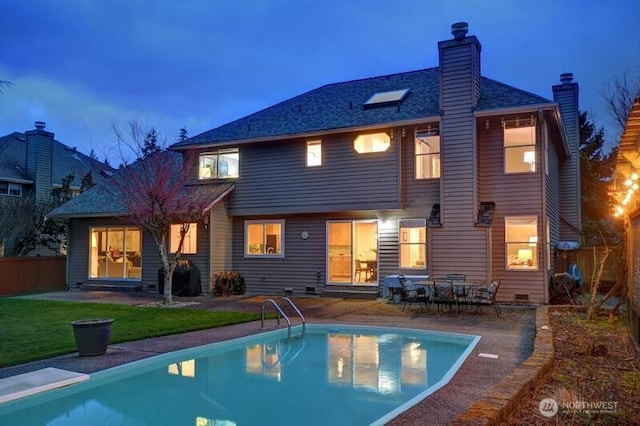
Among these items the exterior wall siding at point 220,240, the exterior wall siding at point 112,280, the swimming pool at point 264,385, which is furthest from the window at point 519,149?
the exterior wall siding at point 112,280

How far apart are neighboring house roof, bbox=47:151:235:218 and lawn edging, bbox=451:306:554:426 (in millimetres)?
10462

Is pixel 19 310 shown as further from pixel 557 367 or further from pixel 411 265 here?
pixel 557 367

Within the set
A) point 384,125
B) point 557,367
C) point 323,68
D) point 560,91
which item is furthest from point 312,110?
point 323,68

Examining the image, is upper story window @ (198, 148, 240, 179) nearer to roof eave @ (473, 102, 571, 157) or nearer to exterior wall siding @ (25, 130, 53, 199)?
roof eave @ (473, 102, 571, 157)

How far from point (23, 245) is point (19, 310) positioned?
1000cm

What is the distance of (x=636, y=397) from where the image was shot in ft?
16.3

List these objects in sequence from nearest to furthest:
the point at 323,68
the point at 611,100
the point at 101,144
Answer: the point at 101,144
the point at 611,100
the point at 323,68

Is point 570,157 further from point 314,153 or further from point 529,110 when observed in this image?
point 314,153

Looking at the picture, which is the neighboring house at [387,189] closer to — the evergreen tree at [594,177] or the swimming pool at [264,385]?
the swimming pool at [264,385]

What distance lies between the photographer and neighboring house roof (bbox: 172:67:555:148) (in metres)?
13.7

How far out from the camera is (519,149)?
13.3m

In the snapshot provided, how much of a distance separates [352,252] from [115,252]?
8.94 metres

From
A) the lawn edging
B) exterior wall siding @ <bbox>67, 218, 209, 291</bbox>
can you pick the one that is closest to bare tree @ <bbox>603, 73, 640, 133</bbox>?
exterior wall siding @ <bbox>67, 218, 209, 291</bbox>

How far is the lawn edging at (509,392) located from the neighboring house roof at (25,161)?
70.7 ft
